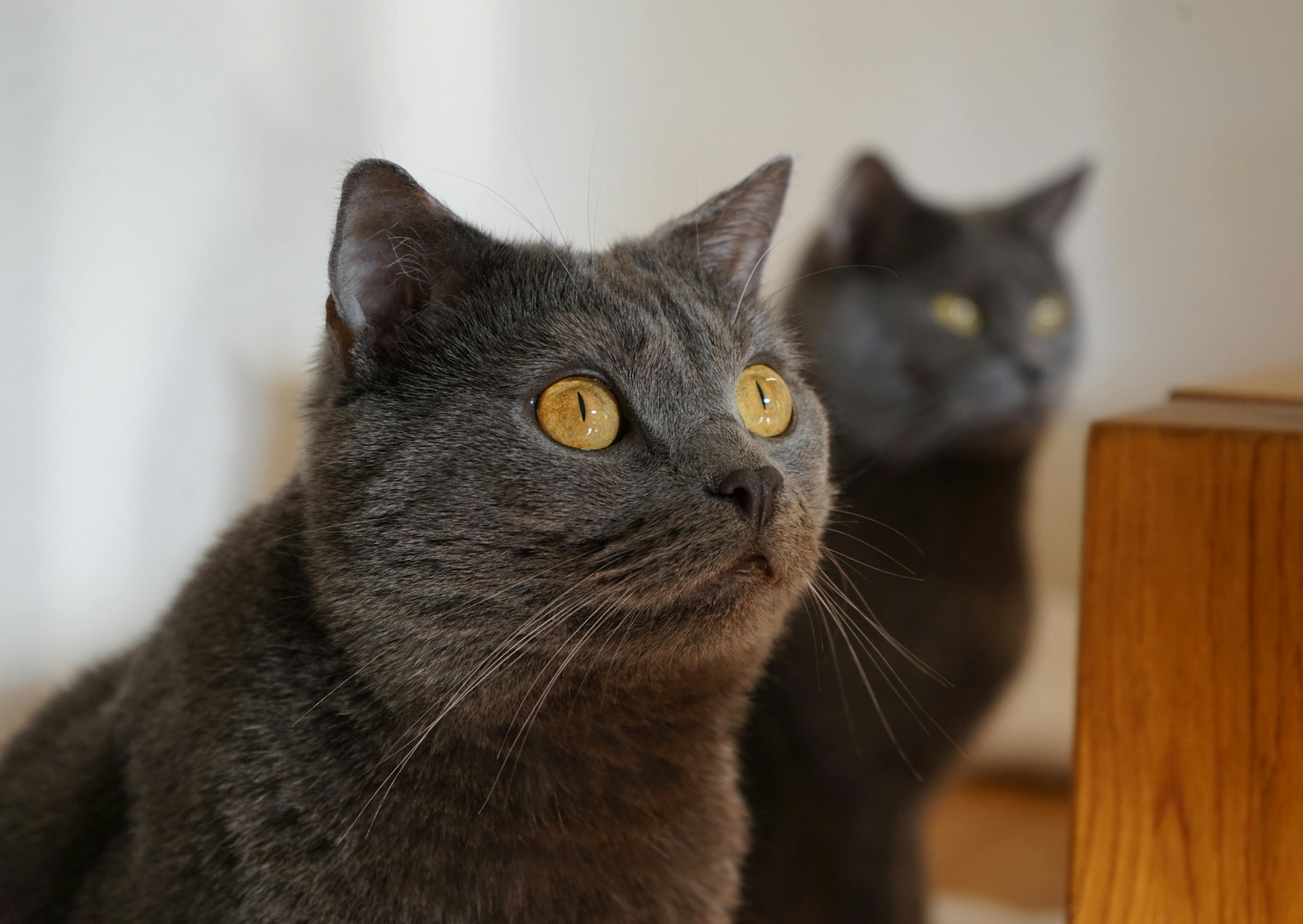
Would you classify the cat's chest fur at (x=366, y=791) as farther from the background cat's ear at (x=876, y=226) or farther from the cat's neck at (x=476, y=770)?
the background cat's ear at (x=876, y=226)

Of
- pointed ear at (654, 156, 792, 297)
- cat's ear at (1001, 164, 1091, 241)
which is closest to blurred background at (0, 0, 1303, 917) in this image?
cat's ear at (1001, 164, 1091, 241)

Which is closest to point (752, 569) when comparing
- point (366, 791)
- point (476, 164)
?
point (366, 791)

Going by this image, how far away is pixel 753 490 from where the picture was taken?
641 mm

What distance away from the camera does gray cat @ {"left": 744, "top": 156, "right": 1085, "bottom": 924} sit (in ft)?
4.16

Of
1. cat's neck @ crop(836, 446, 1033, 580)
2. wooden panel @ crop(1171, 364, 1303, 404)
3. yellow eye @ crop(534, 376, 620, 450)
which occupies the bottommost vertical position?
cat's neck @ crop(836, 446, 1033, 580)

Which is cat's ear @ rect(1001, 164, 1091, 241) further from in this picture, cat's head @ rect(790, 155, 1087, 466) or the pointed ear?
the pointed ear

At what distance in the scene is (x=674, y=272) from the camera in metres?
0.80

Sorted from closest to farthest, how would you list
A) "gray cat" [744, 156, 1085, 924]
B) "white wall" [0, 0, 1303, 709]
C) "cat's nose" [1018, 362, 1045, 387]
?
"white wall" [0, 0, 1303, 709] < "gray cat" [744, 156, 1085, 924] < "cat's nose" [1018, 362, 1045, 387]

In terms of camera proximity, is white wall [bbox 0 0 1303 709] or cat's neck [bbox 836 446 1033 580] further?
cat's neck [bbox 836 446 1033 580]

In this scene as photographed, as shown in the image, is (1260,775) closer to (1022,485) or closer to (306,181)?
(1022,485)

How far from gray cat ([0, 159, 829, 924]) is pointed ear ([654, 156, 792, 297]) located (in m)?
0.08

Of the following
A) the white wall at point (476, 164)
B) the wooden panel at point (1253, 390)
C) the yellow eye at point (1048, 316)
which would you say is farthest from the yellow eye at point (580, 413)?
the yellow eye at point (1048, 316)

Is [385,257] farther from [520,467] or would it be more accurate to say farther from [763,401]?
[763,401]

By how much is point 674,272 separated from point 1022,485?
0.78 m
